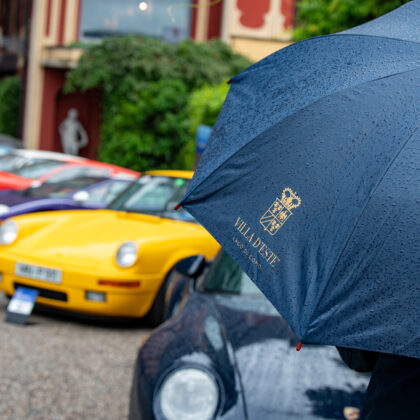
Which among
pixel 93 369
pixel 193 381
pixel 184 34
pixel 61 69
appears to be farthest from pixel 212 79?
pixel 193 381

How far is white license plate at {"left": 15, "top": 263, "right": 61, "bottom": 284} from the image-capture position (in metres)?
5.52

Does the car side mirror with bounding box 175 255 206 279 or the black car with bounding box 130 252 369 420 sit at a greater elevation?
the car side mirror with bounding box 175 255 206 279

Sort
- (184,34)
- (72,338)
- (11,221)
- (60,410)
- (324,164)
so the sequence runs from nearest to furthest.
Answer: (324,164) → (60,410) → (72,338) → (11,221) → (184,34)

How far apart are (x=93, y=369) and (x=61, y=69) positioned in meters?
20.0

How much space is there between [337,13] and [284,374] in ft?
18.4

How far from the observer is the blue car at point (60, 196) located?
7.66 meters

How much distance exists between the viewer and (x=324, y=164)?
1.75 meters

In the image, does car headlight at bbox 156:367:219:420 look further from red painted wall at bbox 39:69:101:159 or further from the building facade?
red painted wall at bbox 39:69:101:159

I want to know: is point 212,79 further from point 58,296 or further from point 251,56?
point 58,296

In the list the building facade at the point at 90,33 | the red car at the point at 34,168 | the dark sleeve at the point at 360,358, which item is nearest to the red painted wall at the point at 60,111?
the building facade at the point at 90,33

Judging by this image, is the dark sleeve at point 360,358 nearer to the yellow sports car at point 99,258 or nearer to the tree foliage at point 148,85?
the yellow sports car at point 99,258

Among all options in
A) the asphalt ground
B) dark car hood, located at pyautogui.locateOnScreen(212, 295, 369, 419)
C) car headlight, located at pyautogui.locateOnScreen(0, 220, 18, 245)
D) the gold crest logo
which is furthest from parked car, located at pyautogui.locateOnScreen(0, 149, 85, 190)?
the gold crest logo

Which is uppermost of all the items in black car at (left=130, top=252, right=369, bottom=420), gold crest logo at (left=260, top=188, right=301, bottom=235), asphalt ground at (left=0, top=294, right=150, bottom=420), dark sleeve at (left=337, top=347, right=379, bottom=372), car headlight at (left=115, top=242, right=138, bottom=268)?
gold crest logo at (left=260, top=188, right=301, bottom=235)

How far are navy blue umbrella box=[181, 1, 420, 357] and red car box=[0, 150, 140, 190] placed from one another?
7629mm
